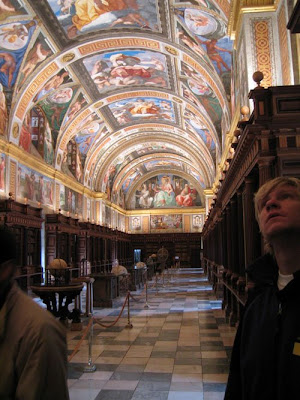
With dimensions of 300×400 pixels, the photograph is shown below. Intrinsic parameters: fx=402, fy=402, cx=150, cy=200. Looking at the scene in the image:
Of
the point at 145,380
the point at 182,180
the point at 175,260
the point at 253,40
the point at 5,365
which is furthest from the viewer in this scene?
the point at 182,180

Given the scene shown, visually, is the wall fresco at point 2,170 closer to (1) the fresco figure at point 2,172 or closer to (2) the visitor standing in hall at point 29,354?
(1) the fresco figure at point 2,172

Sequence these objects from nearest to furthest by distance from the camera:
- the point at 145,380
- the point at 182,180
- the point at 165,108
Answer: the point at 145,380 → the point at 165,108 → the point at 182,180

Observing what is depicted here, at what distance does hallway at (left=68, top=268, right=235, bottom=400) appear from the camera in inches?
219

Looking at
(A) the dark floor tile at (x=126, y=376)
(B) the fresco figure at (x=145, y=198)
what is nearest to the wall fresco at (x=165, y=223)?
(B) the fresco figure at (x=145, y=198)

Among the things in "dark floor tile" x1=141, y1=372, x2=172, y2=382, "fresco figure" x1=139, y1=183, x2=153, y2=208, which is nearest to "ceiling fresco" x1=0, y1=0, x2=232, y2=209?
"dark floor tile" x1=141, y1=372, x2=172, y2=382

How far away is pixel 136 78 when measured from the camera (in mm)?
22547

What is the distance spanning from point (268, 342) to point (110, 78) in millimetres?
21761

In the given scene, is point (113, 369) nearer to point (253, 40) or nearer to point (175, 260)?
point (253, 40)

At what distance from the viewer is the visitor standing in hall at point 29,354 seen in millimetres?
1565

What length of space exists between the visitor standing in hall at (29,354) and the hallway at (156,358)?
4.12 metres

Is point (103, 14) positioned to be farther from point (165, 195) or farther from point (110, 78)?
point (165, 195)

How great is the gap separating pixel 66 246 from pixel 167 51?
41.4 ft

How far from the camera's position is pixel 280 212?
1821mm

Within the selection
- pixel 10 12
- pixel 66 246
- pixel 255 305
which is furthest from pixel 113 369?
pixel 66 246
